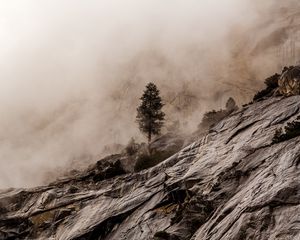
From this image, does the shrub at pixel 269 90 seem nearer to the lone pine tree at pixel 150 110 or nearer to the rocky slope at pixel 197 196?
the rocky slope at pixel 197 196

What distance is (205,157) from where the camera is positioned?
4725 centimetres

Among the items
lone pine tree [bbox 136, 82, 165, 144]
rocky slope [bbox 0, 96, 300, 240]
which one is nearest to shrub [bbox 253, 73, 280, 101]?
rocky slope [bbox 0, 96, 300, 240]

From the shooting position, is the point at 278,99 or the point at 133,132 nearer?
the point at 278,99

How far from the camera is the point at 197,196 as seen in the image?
41.0m

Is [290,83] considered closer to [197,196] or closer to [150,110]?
[197,196]

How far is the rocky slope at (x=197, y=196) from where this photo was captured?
32.2 metres

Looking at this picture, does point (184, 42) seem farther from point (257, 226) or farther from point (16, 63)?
point (257, 226)

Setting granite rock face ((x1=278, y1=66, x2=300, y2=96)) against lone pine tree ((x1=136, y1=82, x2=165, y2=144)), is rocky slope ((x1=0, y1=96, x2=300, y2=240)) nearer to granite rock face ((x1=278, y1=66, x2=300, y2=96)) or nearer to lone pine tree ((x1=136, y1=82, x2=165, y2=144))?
A: granite rock face ((x1=278, y1=66, x2=300, y2=96))

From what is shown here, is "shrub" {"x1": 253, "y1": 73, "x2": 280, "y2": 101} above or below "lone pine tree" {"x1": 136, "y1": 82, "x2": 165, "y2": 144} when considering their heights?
below

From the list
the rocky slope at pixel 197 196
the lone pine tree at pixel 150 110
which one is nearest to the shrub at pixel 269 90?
the rocky slope at pixel 197 196

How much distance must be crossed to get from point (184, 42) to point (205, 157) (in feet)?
341

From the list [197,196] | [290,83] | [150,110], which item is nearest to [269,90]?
[290,83]

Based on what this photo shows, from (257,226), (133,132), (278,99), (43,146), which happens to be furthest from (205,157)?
(43,146)

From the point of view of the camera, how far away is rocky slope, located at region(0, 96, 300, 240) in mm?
32219
